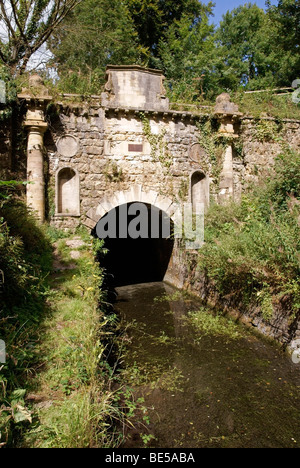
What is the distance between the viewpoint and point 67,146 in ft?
30.1

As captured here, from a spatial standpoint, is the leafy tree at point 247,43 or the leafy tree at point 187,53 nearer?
the leafy tree at point 187,53

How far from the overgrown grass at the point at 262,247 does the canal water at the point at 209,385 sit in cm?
93

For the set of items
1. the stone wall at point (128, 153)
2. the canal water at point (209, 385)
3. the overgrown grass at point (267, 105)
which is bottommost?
the canal water at point (209, 385)

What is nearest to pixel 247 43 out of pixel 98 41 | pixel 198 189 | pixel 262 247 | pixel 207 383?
pixel 98 41

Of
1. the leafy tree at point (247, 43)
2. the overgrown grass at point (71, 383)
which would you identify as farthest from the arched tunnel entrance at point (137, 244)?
the leafy tree at point (247, 43)

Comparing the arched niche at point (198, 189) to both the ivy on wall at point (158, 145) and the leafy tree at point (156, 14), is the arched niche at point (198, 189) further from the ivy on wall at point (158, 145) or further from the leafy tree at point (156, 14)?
the leafy tree at point (156, 14)

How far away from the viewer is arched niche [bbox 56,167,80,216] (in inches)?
365

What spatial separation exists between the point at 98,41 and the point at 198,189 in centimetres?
1141

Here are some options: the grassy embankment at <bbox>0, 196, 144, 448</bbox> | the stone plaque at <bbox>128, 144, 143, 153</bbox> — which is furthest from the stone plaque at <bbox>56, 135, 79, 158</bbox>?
the grassy embankment at <bbox>0, 196, 144, 448</bbox>

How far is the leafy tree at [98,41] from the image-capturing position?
613 inches

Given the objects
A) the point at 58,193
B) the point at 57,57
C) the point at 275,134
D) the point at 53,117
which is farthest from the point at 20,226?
the point at 57,57

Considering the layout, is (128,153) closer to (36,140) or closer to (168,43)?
Result: (36,140)

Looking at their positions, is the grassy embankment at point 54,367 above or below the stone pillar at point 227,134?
below

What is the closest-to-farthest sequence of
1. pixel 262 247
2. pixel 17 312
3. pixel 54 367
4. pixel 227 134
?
1. pixel 54 367
2. pixel 17 312
3. pixel 262 247
4. pixel 227 134
